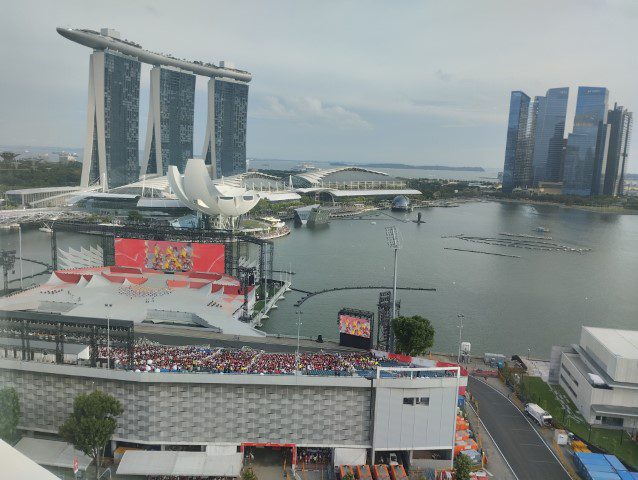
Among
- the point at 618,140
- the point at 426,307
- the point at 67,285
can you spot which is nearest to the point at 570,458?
the point at 426,307

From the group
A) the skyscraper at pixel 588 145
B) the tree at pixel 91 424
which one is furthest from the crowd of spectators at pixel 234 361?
the skyscraper at pixel 588 145

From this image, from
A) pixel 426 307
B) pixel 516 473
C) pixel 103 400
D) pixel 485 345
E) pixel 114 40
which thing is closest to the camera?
pixel 103 400

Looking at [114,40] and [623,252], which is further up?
[114,40]

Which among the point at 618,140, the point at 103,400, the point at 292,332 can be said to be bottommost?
the point at 292,332

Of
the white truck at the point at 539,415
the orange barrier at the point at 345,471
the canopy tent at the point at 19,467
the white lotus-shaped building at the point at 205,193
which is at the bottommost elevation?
the orange barrier at the point at 345,471

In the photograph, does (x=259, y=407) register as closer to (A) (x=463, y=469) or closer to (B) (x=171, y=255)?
(A) (x=463, y=469)

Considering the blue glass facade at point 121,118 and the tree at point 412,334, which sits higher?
the blue glass facade at point 121,118

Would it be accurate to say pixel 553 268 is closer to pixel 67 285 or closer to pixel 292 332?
pixel 292 332

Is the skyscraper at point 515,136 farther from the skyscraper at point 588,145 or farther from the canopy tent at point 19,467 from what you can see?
the canopy tent at point 19,467
